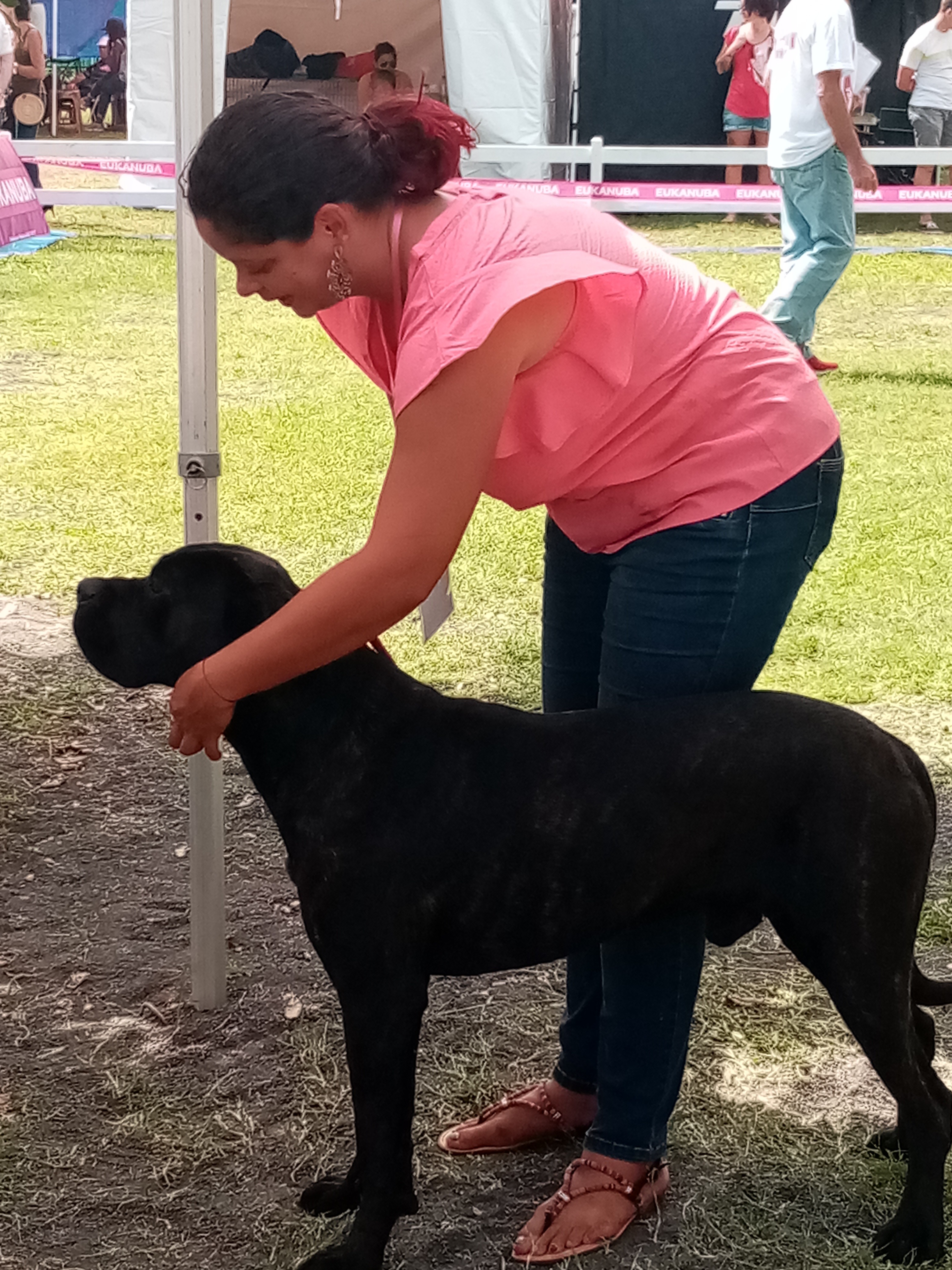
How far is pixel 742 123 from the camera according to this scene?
54.7 feet

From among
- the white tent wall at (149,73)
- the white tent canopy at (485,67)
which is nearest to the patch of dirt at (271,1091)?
the white tent canopy at (485,67)

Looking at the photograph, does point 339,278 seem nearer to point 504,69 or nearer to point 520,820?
point 520,820

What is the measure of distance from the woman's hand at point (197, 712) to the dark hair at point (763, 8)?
1487 centimetres

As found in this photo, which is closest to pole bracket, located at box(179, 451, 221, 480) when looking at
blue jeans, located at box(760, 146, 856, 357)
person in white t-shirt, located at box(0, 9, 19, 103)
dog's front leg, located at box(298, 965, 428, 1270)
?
dog's front leg, located at box(298, 965, 428, 1270)

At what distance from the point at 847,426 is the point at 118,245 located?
8.35 m

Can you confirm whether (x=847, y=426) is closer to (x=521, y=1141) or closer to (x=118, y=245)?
(x=521, y=1141)

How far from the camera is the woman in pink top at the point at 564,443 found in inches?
76.6

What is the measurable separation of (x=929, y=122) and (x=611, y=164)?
3.83m

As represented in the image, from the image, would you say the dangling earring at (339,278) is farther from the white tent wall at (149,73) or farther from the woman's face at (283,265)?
the white tent wall at (149,73)

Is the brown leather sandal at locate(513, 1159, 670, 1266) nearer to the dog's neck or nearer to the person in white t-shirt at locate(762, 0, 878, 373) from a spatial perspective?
the dog's neck

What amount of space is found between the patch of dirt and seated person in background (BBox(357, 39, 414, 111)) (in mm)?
1934

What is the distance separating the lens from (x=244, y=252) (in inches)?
79.3

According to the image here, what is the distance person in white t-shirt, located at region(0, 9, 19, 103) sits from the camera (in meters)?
14.2

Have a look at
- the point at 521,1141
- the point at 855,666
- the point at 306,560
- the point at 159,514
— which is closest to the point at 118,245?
the point at 159,514
